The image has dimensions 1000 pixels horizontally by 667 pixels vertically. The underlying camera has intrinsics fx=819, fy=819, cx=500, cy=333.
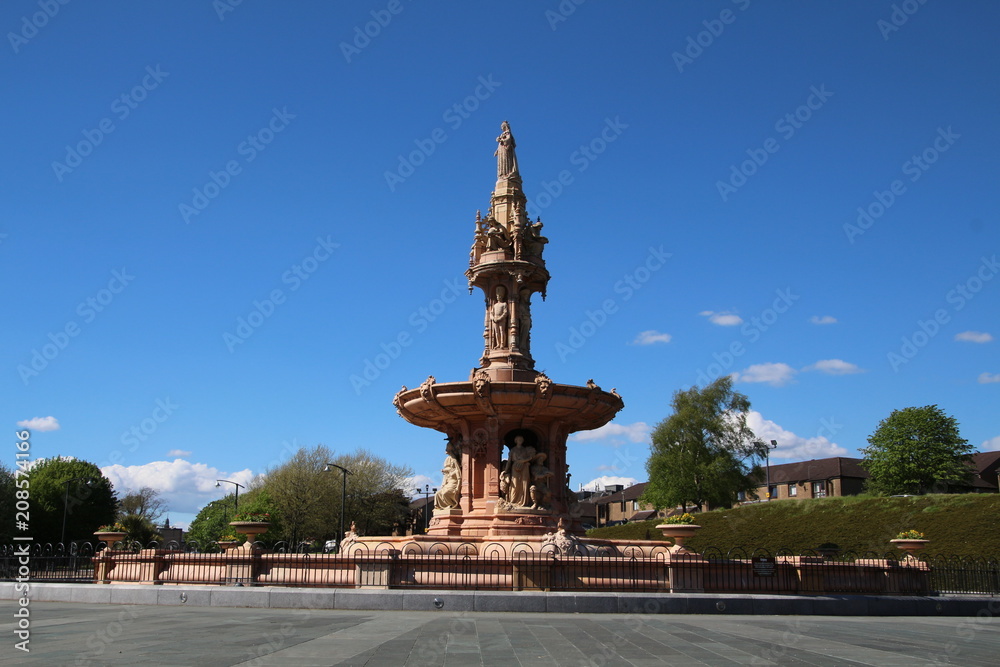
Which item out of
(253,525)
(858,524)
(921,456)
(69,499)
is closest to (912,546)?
(253,525)

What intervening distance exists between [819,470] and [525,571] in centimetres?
8171

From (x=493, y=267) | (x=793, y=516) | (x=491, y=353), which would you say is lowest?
(x=793, y=516)

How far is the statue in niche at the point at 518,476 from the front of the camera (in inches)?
915

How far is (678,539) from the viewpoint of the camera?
756 inches

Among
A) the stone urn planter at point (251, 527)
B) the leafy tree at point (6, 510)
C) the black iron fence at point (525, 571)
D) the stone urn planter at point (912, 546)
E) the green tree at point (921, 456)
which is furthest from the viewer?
the green tree at point (921, 456)

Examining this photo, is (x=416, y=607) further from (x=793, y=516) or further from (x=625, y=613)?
(x=793, y=516)

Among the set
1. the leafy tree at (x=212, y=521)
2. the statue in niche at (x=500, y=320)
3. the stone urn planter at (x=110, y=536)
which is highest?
the statue in niche at (x=500, y=320)

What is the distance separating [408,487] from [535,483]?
1982 inches

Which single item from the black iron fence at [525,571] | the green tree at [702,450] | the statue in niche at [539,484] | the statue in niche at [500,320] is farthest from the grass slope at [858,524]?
the statue in niche at [500,320]

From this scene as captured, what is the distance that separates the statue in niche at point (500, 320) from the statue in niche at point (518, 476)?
3541mm

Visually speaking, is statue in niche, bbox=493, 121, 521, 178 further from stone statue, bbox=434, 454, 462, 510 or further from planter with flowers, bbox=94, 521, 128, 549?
planter with flowers, bbox=94, 521, 128, 549

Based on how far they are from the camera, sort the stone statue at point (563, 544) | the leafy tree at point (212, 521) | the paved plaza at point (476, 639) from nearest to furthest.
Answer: the paved plaza at point (476, 639)
the stone statue at point (563, 544)
the leafy tree at point (212, 521)

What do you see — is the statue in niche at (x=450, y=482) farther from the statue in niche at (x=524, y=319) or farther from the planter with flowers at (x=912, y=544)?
the planter with flowers at (x=912, y=544)

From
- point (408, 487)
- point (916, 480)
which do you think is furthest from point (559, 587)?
point (916, 480)
